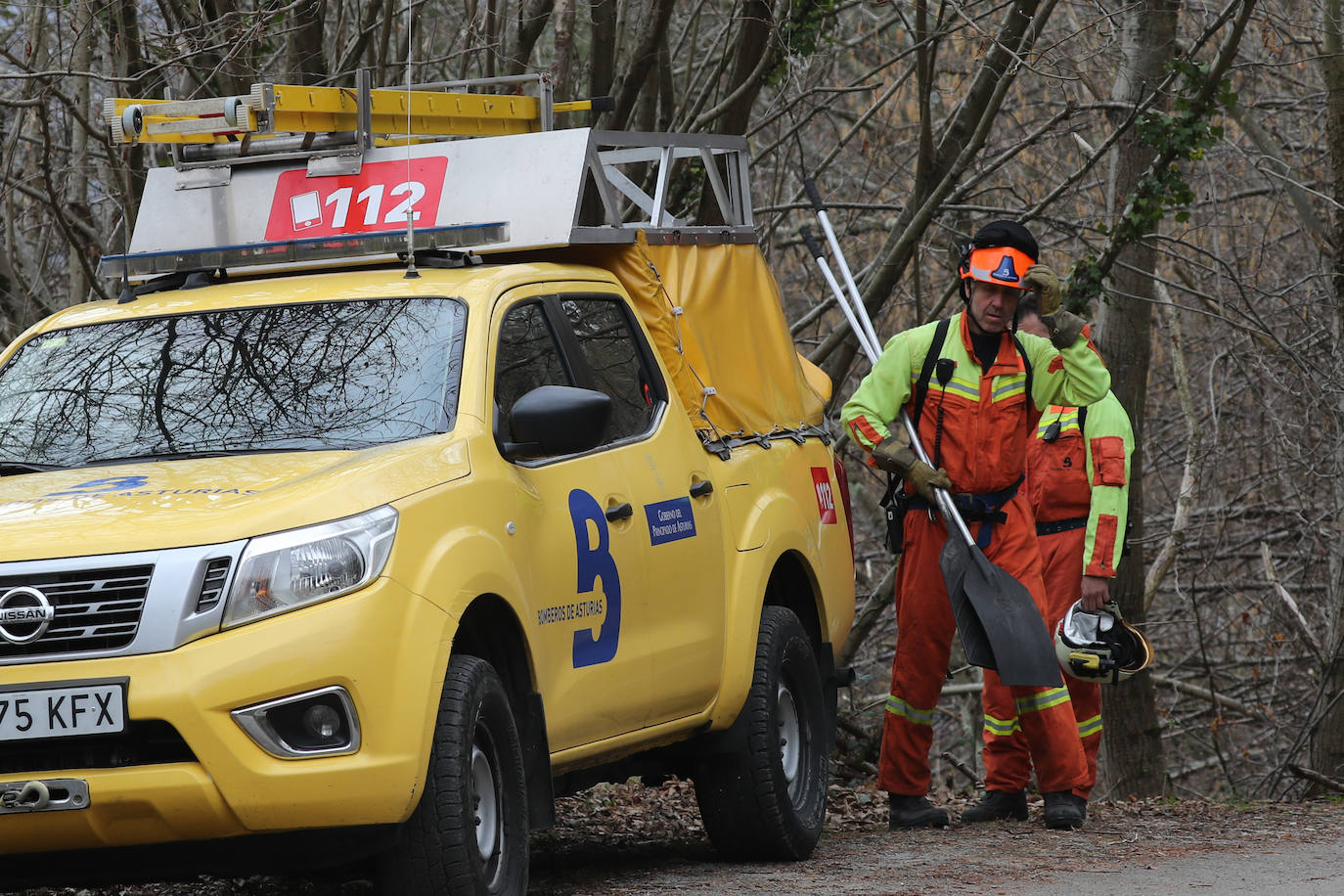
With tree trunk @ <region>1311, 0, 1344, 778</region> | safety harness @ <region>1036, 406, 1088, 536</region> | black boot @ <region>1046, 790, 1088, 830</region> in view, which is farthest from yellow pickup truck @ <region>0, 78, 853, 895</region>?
tree trunk @ <region>1311, 0, 1344, 778</region>

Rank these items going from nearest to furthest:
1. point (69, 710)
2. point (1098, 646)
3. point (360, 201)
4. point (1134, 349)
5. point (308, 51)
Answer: point (69, 710), point (360, 201), point (1098, 646), point (308, 51), point (1134, 349)

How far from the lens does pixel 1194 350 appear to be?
16672 millimetres

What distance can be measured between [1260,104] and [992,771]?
261 inches

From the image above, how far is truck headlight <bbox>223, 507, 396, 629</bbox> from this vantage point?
4121 millimetres

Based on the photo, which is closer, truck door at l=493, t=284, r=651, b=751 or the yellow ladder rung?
→ truck door at l=493, t=284, r=651, b=751

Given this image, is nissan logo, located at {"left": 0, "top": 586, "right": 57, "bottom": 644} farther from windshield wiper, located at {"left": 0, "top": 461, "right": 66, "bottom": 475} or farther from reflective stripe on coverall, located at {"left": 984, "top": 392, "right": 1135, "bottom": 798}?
reflective stripe on coverall, located at {"left": 984, "top": 392, "right": 1135, "bottom": 798}

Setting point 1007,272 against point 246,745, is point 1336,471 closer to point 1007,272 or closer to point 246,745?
point 1007,272

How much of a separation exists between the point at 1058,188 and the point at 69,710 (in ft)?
25.9

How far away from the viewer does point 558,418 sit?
16.2 feet

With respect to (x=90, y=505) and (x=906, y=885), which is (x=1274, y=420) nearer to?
(x=906, y=885)

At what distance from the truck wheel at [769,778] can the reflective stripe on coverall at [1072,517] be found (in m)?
1.47

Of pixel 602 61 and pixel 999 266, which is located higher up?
pixel 602 61

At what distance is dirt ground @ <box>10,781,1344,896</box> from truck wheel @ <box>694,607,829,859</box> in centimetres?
10

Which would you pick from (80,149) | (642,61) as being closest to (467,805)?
(642,61)
